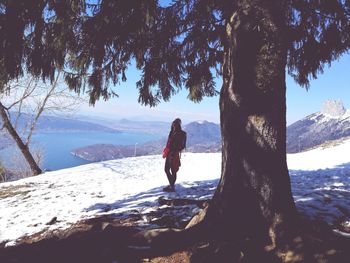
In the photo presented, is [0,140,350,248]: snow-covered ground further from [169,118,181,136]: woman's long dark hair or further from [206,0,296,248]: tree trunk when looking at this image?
[206,0,296,248]: tree trunk

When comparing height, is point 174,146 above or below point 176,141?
below

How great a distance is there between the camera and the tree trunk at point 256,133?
4.45 metres

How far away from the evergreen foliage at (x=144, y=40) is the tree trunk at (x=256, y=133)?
25cm

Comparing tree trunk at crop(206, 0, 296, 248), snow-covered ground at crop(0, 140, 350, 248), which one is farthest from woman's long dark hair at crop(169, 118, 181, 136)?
tree trunk at crop(206, 0, 296, 248)

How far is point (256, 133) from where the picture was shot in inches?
177

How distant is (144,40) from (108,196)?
4.50 meters

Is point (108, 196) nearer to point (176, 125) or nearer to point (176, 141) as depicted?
point (176, 141)

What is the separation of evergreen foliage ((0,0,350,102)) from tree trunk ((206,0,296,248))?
0.25m

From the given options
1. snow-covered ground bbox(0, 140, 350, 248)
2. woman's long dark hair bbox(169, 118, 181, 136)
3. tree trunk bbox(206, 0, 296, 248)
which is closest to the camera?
tree trunk bbox(206, 0, 296, 248)

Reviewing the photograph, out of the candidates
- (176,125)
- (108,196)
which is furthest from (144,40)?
(108,196)

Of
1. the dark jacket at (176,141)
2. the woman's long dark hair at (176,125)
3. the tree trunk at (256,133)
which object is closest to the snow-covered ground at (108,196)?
the dark jacket at (176,141)

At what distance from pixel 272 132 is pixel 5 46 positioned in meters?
3.68

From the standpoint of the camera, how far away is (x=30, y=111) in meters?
24.5

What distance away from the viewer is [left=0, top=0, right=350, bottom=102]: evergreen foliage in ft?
16.0
